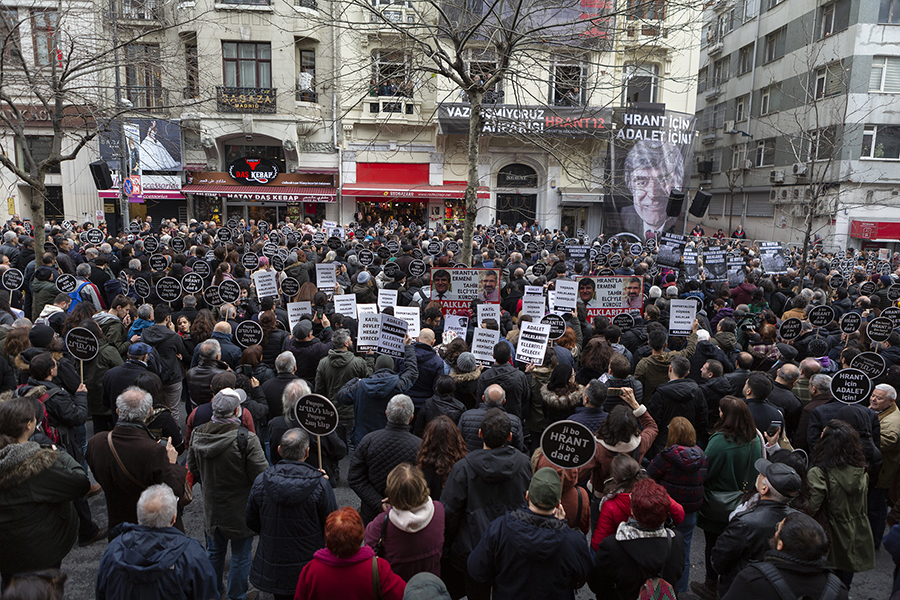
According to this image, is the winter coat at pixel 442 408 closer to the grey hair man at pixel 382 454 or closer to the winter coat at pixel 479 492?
the grey hair man at pixel 382 454

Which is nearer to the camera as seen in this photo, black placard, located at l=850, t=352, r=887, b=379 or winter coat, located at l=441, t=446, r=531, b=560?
winter coat, located at l=441, t=446, r=531, b=560

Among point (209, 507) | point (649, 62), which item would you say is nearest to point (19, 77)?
point (209, 507)

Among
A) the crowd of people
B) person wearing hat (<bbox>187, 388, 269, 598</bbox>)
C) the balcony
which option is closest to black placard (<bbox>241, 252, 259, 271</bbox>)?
the crowd of people

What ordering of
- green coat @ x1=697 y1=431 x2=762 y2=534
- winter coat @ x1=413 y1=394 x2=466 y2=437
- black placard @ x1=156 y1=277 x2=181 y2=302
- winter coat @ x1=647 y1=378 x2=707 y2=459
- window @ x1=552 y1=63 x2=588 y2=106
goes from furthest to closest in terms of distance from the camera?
window @ x1=552 y1=63 x2=588 y2=106, black placard @ x1=156 y1=277 x2=181 y2=302, winter coat @ x1=647 y1=378 x2=707 y2=459, winter coat @ x1=413 y1=394 x2=466 y2=437, green coat @ x1=697 y1=431 x2=762 y2=534

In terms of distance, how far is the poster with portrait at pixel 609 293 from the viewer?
9289mm

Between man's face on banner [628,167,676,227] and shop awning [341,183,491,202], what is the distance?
7049 millimetres

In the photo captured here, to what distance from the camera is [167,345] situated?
6.80m

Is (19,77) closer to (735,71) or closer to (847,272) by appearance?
(847,272)

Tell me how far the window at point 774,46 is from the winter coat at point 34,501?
37.5 m

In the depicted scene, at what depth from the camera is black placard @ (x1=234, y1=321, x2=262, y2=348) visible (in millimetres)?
6883

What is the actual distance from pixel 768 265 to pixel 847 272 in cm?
224

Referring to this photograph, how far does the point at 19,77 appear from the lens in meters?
9.73

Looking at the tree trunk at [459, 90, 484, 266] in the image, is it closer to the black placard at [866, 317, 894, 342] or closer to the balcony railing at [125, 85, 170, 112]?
the balcony railing at [125, 85, 170, 112]

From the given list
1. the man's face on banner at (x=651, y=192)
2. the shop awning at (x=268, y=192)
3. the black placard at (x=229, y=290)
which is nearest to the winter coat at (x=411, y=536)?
the black placard at (x=229, y=290)
